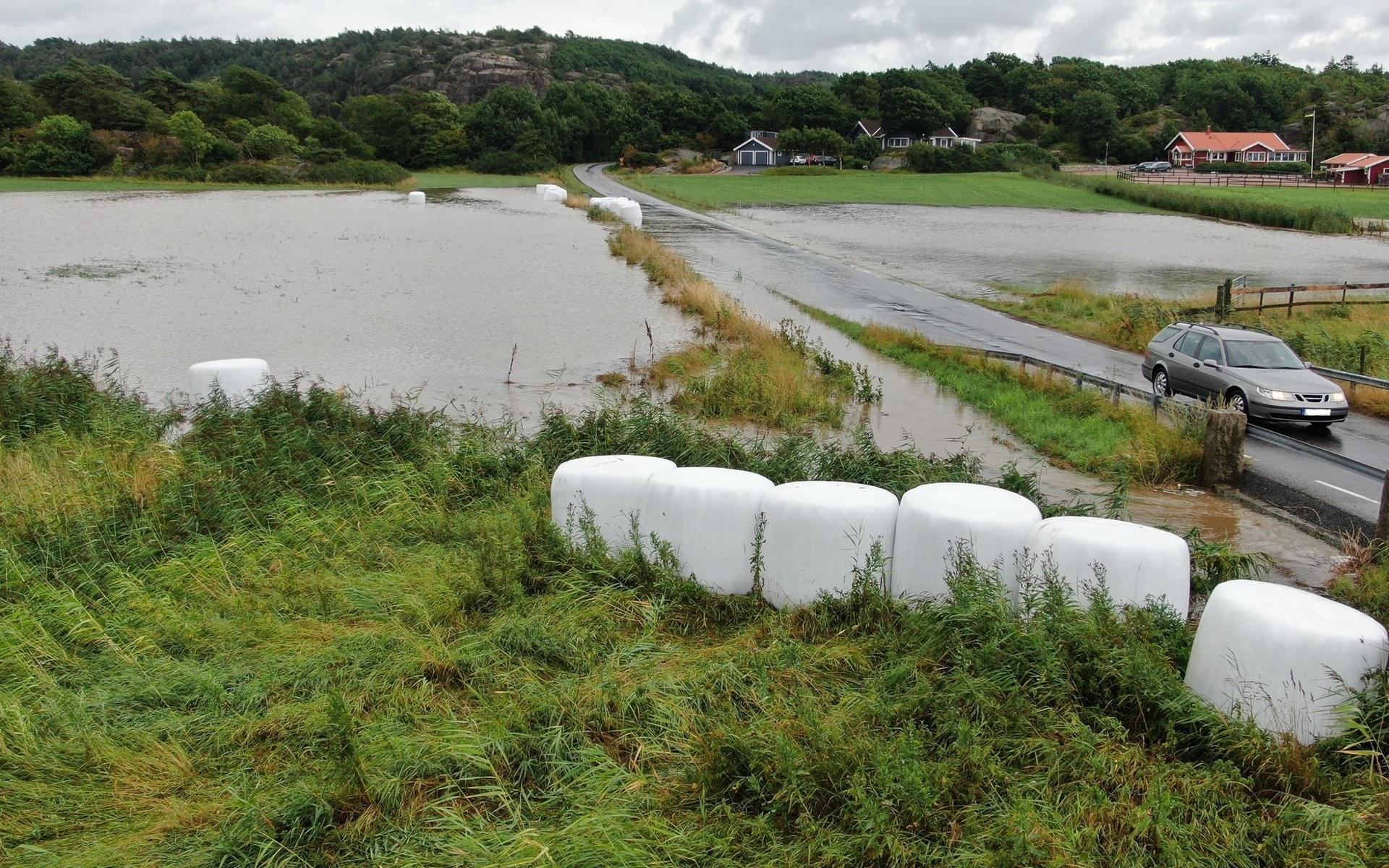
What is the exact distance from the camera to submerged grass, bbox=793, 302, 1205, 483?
598 inches

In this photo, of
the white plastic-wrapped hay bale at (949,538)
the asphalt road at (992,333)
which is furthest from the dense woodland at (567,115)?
the white plastic-wrapped hay bale at (949,538)

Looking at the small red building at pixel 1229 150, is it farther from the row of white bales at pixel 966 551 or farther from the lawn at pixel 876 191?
the row of white bales at pixel 966 551

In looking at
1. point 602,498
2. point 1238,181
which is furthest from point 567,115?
point 602,498

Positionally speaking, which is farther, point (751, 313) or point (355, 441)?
point (751, 313)

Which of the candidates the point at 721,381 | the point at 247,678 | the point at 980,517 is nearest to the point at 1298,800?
the point at 980,517

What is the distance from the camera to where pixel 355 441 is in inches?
518

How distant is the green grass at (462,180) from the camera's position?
95.9 meters

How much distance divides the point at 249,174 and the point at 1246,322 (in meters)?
84.6

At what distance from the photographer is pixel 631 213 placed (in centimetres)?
6003

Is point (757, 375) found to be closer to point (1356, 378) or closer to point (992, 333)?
point (1356, 378)

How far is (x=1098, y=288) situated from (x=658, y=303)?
65.1ft

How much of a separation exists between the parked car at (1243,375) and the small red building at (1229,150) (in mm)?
124062

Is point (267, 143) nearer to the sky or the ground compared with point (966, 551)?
nearer to the sky

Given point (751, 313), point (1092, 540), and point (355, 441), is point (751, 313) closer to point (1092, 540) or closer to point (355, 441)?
point (355, 441)
